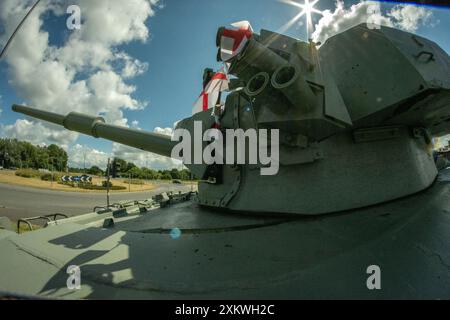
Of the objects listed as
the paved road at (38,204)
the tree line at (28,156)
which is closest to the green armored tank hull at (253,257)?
the paved road at (38,204)

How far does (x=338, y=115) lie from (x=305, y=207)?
3.45 feet

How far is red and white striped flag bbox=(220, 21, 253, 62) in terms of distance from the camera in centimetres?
268

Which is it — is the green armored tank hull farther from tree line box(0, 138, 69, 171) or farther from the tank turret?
tree line box(0, 138, 69, 171)

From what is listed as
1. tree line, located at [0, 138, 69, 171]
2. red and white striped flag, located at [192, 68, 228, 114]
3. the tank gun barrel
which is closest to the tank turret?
red and white striped flag, located at [192, 68, 228, 114]

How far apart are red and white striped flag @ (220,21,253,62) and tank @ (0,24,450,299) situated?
78mm

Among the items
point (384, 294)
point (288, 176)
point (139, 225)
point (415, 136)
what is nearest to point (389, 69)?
point (415, 136)

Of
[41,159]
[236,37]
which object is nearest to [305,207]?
[236,37]

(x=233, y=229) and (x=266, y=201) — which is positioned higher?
(x=266, y=201)

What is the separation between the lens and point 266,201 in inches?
120

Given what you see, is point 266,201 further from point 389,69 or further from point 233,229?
point 389,69

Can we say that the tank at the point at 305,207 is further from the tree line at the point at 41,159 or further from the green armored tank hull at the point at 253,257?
the tree line at the point at 41,159

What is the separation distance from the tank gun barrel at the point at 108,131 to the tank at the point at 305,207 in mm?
942

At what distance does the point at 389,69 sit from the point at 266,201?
193 cm

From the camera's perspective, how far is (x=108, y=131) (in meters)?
4.78
